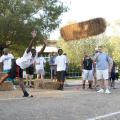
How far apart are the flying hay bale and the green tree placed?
21.5 m

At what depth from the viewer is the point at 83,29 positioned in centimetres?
504

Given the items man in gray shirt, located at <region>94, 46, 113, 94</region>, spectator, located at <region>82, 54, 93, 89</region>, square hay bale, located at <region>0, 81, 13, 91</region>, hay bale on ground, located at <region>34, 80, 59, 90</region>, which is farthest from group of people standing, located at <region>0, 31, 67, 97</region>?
man in gray shirt, located at <region>94, 46, 113, 94</region>

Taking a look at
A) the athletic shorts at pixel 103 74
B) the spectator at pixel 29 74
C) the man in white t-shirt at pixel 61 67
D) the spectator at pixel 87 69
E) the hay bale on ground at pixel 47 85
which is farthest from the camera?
the spectator at pixel 29 74

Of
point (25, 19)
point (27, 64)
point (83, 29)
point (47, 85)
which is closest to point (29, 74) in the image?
point (47, 85)

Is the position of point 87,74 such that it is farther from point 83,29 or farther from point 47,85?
point 83,29

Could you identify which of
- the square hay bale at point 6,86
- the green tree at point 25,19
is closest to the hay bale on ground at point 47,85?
the square hay bale at point 6,86

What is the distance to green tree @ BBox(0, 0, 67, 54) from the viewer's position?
27.0 meters

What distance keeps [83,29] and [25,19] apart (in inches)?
902

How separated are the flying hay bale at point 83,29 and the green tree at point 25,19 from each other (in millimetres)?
21451

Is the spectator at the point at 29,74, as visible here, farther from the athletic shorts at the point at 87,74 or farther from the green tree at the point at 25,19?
the green tree at the point at 25,19

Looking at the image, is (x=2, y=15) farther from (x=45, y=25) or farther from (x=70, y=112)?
(x=70, y=112)

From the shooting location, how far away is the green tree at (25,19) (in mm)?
27047

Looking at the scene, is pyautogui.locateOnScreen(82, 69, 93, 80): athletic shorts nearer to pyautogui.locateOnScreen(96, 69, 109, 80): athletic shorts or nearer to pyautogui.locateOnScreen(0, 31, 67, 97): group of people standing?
pyautogui.locateOnScreen(0, 31, 67, 97): group of people standing

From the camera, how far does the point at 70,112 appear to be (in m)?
9.94
